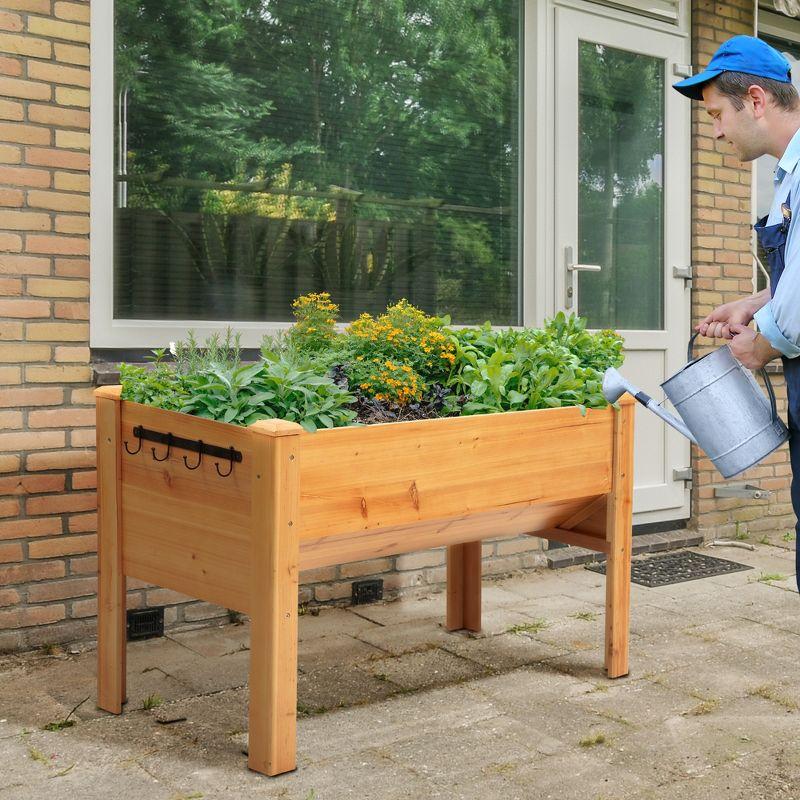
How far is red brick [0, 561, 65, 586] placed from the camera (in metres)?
3.63

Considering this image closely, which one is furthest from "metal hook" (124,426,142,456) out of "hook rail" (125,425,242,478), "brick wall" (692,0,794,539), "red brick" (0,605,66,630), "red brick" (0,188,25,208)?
"brick wall" (692,0,794,539)

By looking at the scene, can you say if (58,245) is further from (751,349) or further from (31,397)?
(751,349)

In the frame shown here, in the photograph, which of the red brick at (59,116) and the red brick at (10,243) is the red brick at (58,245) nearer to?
the red brick at (10,243)

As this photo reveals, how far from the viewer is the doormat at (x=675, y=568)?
4.99 m

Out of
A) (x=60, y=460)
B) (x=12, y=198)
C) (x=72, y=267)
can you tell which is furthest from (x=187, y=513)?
(x=12, y=198)

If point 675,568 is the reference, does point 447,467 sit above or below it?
above

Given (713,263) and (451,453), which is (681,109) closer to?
(713,263)

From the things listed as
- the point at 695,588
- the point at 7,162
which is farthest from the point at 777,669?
the point at 7,162

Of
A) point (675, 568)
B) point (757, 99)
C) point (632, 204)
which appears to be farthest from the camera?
point (632, 204)

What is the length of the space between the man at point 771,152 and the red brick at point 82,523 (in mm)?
2429

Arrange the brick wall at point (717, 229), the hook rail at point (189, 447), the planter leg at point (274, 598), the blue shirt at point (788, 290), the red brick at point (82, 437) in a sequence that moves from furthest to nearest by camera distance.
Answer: the brick wall at point (717, 229) < the red brick at point (82, 437) < the hook rail at point (189, 447) < the planter leg at point (274, 598) < the blue shirt at point (788, 290)

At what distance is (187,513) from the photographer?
9.55 ft

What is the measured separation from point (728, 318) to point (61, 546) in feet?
8.16

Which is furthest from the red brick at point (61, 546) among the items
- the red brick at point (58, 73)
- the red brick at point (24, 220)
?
the red brick at point (58, 73)
